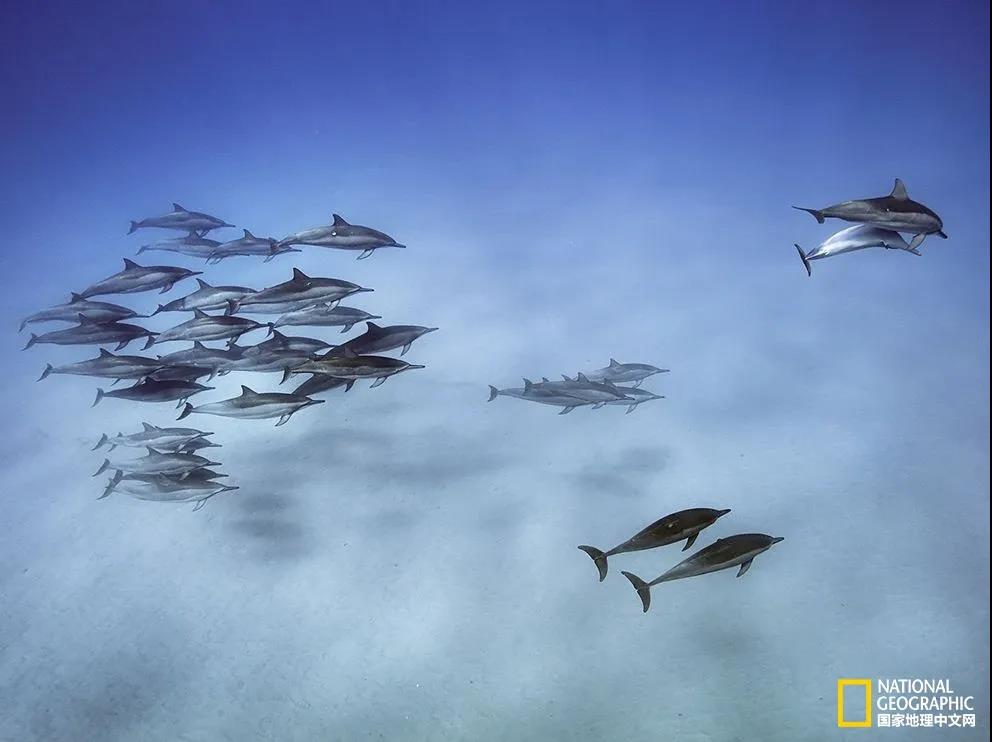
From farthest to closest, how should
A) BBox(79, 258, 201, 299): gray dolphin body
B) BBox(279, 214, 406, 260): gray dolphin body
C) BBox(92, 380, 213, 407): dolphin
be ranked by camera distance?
1. BBox(79, 258, 201, 299): gray dolphin body
2. BBox(279, 214, 406, 260): gray dolphin body
3. BBox(92, 380, 213, 407): dolphin

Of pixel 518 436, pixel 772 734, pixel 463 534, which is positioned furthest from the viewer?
pixel 518 436

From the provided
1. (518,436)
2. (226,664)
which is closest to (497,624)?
(226,664)

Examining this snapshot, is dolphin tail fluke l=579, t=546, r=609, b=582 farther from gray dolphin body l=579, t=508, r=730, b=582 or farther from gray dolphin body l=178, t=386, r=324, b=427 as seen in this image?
gray dolphin body l=178, t=386, r=324, b=427

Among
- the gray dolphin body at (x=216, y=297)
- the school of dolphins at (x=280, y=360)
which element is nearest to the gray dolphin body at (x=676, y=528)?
the school of dolphins at (x=280, y=360)

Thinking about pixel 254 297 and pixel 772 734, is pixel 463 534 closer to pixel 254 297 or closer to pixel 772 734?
pixel 772 734

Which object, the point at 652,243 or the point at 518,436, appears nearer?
the point at 518,436

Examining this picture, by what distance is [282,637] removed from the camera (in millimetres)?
3615

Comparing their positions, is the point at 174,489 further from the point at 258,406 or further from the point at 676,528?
the point at 676,528

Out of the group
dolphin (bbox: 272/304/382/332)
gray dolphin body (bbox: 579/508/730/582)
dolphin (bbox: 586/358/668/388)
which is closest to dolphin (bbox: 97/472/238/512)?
dolphin (bbox: 272/304/382/332)

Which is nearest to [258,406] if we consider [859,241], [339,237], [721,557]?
[339,237]

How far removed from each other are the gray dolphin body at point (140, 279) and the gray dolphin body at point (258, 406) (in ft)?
6.92

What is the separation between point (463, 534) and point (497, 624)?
2.71 feet

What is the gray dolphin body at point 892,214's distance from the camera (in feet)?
12.7

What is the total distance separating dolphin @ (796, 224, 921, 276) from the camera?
164 inches
